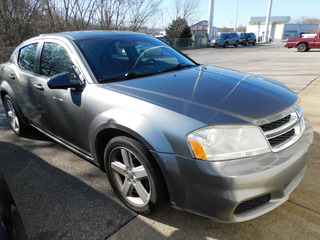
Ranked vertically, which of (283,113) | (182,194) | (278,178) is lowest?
(182,194)

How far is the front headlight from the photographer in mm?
1644

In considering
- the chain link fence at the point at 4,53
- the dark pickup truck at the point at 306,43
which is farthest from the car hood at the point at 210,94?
the dark pickup truck at the point at 306,43

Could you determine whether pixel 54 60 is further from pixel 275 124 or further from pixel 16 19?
pixel 16 19

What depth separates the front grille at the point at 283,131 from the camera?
1.76m

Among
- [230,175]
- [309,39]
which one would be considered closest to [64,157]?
[230,175]

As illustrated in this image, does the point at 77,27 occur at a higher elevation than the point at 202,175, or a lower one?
higher

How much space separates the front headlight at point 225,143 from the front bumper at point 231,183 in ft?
0.14

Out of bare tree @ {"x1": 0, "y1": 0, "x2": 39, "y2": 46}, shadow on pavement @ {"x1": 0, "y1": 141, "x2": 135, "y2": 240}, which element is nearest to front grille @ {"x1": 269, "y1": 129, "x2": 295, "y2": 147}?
shadow on pavement @ {"x1": 0, "y1": 141, "x2": 135, "y2": 240}

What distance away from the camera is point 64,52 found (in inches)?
106

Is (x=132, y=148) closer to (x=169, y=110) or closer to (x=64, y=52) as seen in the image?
(x=169, y=110)

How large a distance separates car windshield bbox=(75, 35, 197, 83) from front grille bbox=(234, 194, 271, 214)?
1539 millimetres

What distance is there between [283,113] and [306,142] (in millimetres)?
355

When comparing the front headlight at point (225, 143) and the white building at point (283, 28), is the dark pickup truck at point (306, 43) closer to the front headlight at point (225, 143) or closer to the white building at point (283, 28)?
the front headlight at point (225, 143)

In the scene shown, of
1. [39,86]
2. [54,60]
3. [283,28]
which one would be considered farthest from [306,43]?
[283,28]
